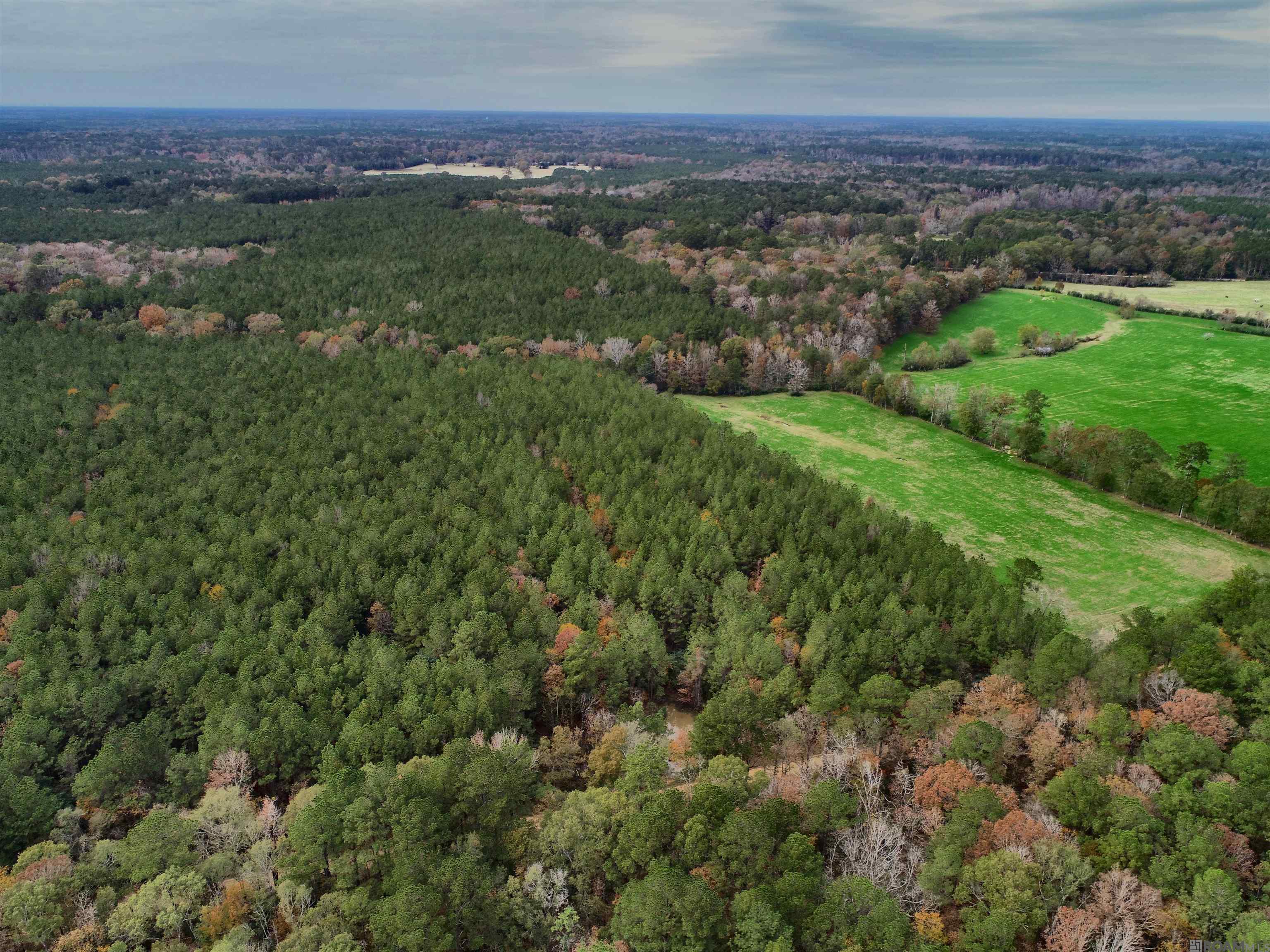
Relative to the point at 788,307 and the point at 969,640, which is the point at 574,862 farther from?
the point at 788,307

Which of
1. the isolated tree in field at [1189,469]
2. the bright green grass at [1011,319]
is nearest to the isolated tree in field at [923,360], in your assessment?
the bright green grass at [1011,319]

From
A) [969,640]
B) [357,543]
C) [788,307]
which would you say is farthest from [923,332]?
[357,543]

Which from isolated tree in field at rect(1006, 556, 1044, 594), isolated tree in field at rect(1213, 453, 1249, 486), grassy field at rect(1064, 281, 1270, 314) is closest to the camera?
isolated tree in field at rect(1006, 556, 1044, 594)

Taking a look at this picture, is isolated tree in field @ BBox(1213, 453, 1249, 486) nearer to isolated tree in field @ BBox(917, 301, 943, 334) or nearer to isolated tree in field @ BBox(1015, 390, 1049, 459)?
isolated tree in field @ BBox(1015, 390, 1049, 459)

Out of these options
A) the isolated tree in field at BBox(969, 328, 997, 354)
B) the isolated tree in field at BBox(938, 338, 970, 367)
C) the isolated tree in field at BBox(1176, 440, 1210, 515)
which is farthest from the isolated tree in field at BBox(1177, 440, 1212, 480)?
the isolated tree in field at BBox(969, 328, 997, 354)

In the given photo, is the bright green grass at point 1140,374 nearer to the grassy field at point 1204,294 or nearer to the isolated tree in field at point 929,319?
the isolated tree in field at point 929,319

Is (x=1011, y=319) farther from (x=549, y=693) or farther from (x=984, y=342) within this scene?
(x=549, y=693)
